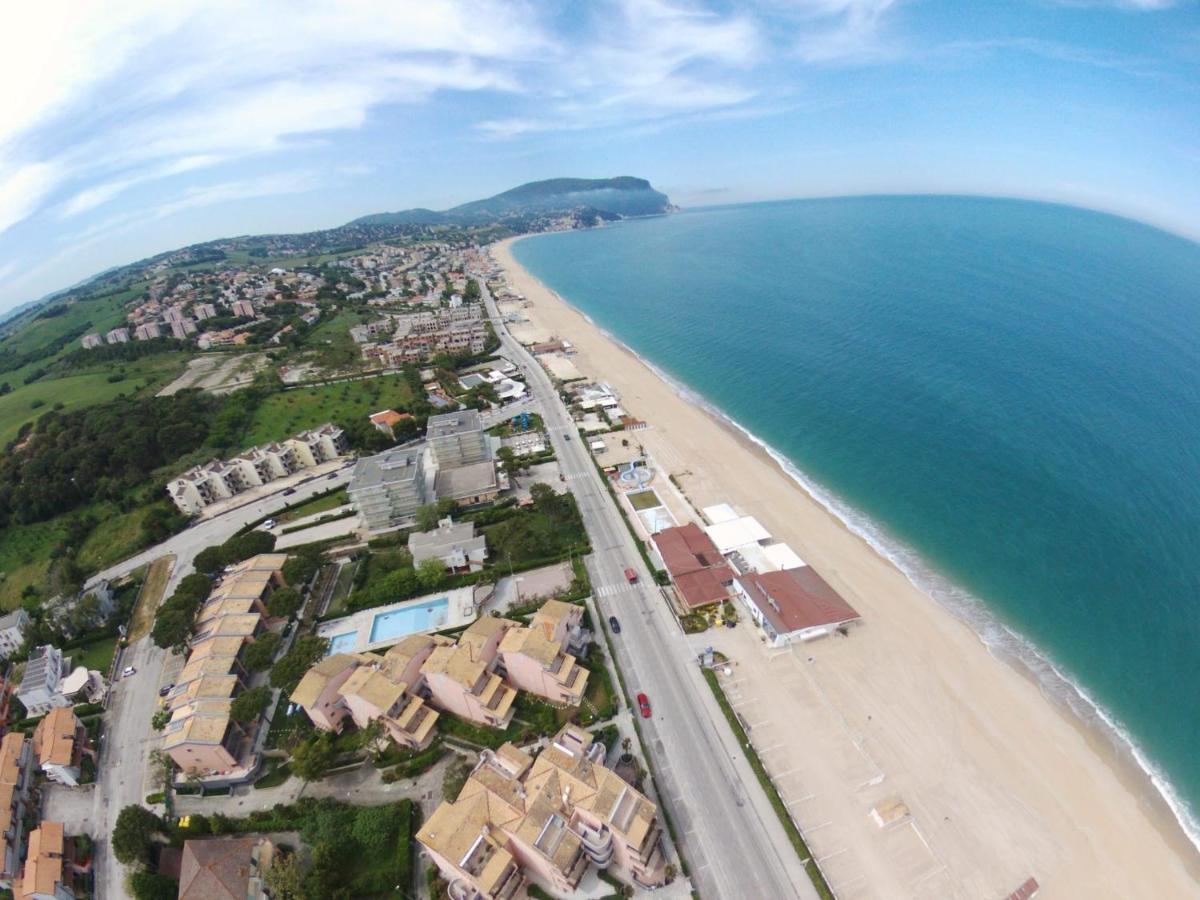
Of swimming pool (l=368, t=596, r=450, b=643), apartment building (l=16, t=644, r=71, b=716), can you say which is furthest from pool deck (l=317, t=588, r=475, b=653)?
apartment building (l=16, t=644, r=71, b=716)

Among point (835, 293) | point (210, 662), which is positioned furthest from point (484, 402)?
point (835, 293)

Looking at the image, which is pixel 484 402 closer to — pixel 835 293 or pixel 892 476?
pixel 892 476

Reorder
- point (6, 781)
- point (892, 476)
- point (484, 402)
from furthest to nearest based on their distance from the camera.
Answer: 1. point (484, 402)
2. point (892, 476)
3. point (6, 781)

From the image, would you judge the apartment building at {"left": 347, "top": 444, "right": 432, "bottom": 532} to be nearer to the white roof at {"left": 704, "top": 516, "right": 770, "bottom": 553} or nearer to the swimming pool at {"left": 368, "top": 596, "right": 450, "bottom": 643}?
the swimming pool at {"left": 368, "top": 596, "right": 450, "bottom": 643}

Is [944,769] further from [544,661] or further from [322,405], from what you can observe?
[322,405]

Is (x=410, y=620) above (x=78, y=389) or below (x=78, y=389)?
below

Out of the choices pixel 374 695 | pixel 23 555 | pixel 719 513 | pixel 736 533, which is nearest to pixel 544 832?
pixel 374 695
